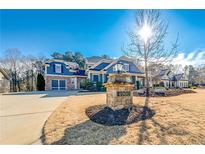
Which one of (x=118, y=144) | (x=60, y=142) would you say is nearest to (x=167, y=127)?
(x=118, y=144)

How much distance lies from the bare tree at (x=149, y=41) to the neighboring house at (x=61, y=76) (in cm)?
604

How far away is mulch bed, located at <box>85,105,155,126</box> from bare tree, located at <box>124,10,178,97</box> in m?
1.87

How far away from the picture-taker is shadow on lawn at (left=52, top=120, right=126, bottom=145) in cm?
255

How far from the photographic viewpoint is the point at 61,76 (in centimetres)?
1089

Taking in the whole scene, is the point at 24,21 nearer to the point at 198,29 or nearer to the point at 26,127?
the point at 26,127

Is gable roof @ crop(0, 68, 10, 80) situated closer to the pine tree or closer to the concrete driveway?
the concrete driveway

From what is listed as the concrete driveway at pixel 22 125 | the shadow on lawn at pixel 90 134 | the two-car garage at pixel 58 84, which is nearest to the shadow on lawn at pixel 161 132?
the shadow on lawn at pixel 90 134

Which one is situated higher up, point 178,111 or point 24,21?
point 24,21

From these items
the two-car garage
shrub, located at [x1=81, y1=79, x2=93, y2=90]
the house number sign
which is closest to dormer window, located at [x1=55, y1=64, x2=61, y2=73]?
the two-car garage

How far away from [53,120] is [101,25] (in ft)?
6.88

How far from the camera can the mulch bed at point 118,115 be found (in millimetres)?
3154

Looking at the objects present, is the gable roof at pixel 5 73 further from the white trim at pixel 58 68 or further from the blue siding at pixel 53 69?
the white trim at pixel 58 68

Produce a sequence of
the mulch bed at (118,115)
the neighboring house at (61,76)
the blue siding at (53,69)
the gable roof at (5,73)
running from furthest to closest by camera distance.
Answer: the blue siding at (53,69) → the neighboring house at (61,76) → the gable roof at (5,73) → the mulch bed at (118,115)

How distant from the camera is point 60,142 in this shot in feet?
8.31
